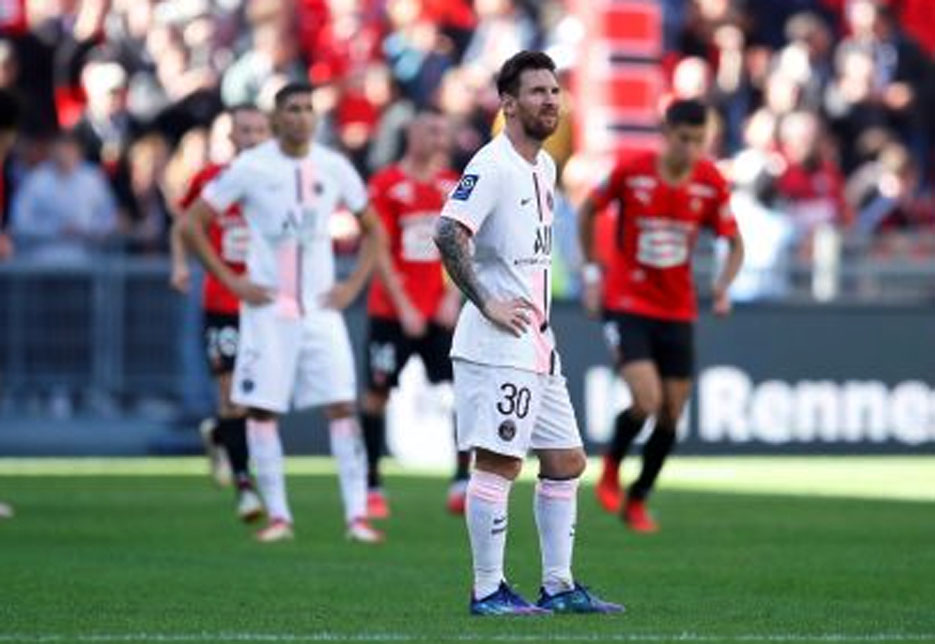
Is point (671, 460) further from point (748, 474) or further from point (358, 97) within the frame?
point (358, 97)

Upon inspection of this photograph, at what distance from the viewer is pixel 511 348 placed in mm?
11445

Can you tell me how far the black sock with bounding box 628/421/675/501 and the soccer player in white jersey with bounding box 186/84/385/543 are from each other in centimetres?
189

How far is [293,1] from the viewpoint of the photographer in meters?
27.0

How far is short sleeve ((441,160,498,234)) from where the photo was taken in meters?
11.4

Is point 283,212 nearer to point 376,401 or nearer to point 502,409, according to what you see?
point 376,401

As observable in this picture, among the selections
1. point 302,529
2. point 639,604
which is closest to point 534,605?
point 639,604

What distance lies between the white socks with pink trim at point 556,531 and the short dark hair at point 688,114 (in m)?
5.54

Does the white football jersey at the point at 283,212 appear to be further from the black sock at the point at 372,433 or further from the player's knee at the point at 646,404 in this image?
the black sock at the point at 372,433

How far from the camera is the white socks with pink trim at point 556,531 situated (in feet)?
38.0

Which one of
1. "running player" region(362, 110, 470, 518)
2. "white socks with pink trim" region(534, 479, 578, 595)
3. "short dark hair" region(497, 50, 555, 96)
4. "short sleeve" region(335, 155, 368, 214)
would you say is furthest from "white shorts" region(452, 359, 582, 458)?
"running player" region(362, 110, 470, 518)

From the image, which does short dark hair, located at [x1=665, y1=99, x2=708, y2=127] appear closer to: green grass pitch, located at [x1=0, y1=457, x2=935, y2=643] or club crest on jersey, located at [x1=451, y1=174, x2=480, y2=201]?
green grass pitch, located at [x1=0, y1=457, x2=935, y2=643]

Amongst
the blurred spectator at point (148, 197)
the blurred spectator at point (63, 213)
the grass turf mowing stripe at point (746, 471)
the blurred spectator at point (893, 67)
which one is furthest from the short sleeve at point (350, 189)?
the blurred spectator at point (893, 67)

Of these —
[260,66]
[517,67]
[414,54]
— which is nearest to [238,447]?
[517,67]

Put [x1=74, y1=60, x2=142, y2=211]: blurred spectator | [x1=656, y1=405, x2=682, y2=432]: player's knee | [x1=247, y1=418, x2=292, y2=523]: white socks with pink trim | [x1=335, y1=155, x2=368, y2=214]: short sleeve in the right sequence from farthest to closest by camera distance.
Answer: [x1=74, y1=60, x2=142, y2=211]: blurred spectator
[x1=656, y1=405, x2=682, y2=432]: player's knee
[x1=335, y1=155, x2=368, y2=214]: short sleeve
[x1=247, y1=418, x2=292, y2=523]: white socks with pink trim
